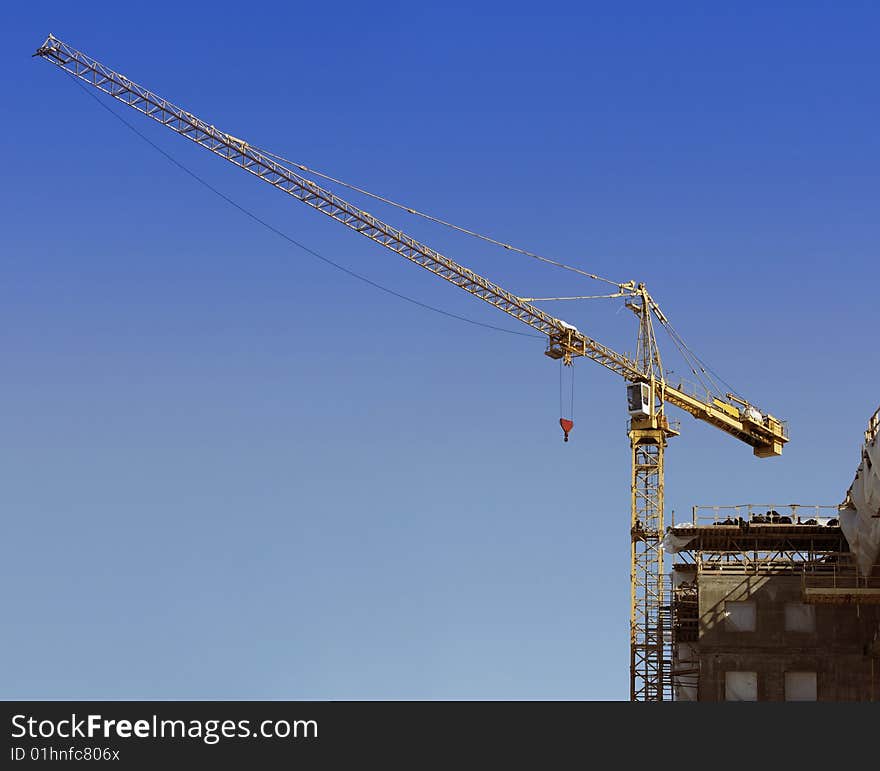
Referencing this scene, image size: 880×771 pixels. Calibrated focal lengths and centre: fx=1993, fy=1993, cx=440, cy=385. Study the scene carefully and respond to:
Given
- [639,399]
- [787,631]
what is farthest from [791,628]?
[639,399]

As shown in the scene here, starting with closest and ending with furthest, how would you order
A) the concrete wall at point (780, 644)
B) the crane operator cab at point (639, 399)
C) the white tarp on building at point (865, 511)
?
1. the white tarp on building at point (865, 511)
2. the concrete wall at point (780, 644)
3. the crane operator cab at point (639, 399)

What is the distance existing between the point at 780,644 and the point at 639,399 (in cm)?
4011

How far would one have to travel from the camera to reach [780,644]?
10406 cm

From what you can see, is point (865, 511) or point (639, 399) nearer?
point (865, 511)

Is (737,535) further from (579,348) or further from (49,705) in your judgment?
(49,705)

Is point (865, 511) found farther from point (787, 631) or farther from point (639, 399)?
point (639, 399)

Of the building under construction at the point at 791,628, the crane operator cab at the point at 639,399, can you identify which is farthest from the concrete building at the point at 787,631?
Result: the crane operator cab at the point at 639,399

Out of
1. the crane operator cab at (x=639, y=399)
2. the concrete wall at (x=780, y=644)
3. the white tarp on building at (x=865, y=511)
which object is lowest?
the concrete wall at (x=780, y=644)

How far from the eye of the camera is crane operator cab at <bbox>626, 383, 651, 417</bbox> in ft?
463

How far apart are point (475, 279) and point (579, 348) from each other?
9151 mm

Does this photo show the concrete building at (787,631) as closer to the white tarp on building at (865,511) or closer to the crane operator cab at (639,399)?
the white tarp on building at (865,511)

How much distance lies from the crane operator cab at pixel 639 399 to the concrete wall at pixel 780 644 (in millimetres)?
36101

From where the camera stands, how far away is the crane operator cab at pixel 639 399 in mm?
141125

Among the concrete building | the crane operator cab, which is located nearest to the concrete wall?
the concrete building
